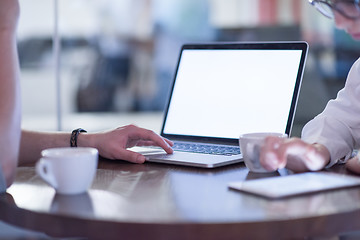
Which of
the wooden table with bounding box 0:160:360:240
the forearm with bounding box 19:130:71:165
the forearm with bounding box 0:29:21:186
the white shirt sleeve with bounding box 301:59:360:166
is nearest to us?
the wooden table with bounding box 0:160:360:240

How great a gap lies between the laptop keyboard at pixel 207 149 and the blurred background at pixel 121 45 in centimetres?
319

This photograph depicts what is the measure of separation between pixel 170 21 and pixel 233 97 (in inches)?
148

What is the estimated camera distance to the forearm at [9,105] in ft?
3.08

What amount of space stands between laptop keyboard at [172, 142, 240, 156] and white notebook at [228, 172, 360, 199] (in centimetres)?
31

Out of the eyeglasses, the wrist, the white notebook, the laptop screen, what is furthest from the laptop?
the eyeglasses

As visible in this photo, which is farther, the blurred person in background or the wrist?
the wrist

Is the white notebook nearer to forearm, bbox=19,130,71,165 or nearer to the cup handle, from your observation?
the cup handle

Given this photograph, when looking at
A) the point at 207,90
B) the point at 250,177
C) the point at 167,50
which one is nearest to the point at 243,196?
the point at 250,177

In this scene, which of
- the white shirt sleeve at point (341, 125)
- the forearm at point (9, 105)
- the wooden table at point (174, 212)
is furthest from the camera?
the white shirt sleeve at point (341, 125)

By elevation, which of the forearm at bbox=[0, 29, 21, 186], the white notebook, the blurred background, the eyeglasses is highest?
the eyeglasses

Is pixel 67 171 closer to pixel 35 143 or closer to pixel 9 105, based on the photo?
pixel 9 105

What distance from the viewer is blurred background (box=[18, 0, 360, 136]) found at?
4.51 m

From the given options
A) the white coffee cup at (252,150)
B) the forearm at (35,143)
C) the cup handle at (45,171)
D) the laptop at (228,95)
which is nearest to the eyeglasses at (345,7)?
the white coffee cup at (252,150)

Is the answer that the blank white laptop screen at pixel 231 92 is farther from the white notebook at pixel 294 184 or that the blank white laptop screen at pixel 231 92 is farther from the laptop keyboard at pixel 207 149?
the white notebook at pixel 294 184
